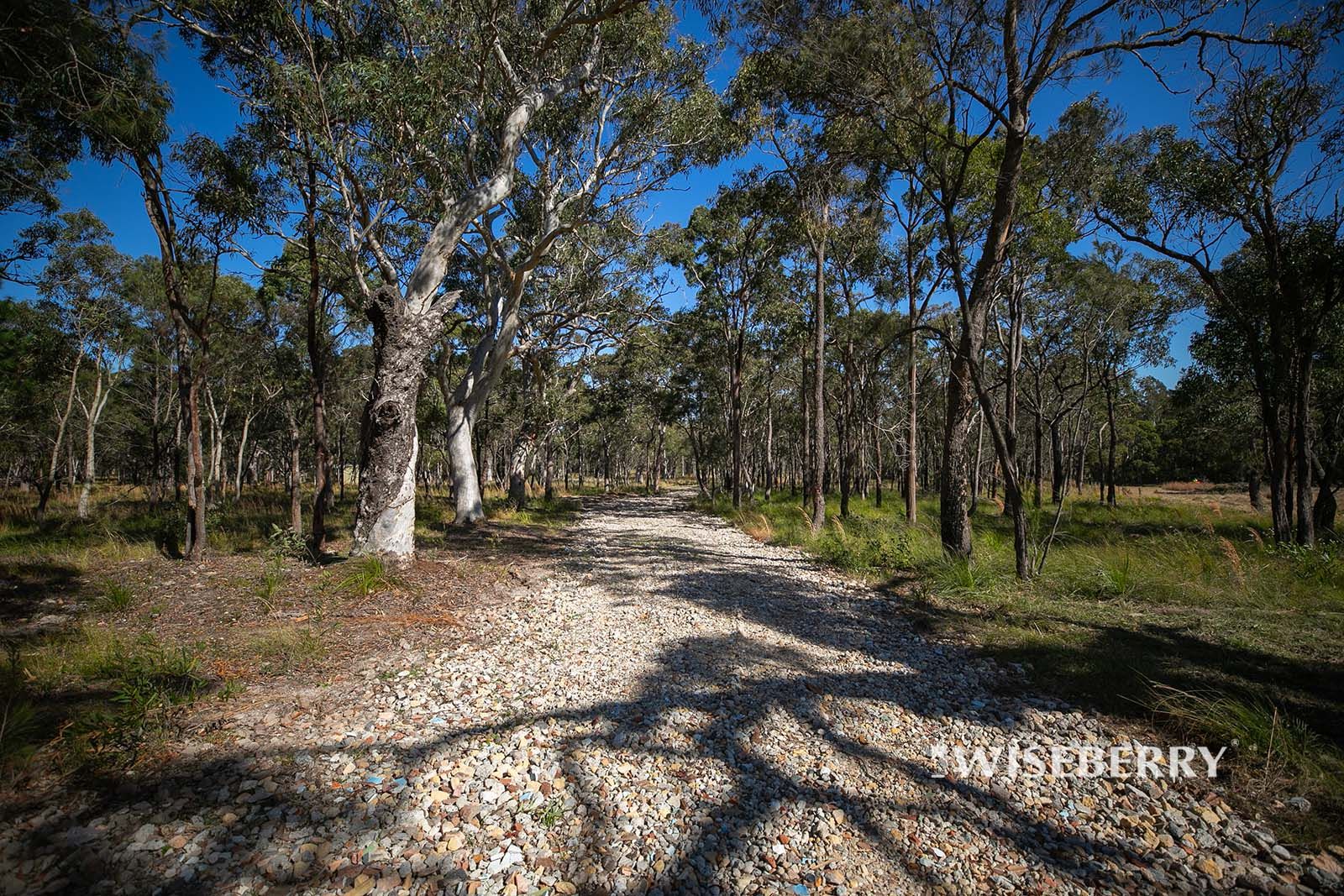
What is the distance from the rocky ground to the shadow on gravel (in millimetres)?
13

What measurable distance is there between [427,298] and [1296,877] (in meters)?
9.68

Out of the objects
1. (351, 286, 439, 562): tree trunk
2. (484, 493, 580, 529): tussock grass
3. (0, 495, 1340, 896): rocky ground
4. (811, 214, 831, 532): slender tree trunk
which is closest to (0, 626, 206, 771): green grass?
(0, 495, 1340, 896): rocky ground

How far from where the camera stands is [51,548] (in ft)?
26.1

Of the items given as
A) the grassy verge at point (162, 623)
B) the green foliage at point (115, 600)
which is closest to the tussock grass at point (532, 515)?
the grassy verge at point (162, 623)

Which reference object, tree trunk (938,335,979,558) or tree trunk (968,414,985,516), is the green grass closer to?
tree trunk (938,335,979,558)

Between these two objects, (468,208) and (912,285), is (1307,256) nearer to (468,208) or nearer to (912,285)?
(912,285)

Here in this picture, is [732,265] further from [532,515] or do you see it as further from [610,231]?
[532,515]

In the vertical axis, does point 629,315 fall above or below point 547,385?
above

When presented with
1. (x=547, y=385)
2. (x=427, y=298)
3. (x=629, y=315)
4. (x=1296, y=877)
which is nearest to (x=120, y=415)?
(x=547, y=385)

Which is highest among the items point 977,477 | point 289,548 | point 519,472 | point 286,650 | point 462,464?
point 462,464

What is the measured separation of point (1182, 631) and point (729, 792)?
Result: 483 centimetres

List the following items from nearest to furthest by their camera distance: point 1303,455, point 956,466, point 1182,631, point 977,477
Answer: point 1182,631 → point 956,466 → point 1303,455 → point 977,477

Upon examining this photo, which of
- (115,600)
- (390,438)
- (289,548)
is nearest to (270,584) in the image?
(115,600)

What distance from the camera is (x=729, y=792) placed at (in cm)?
277
